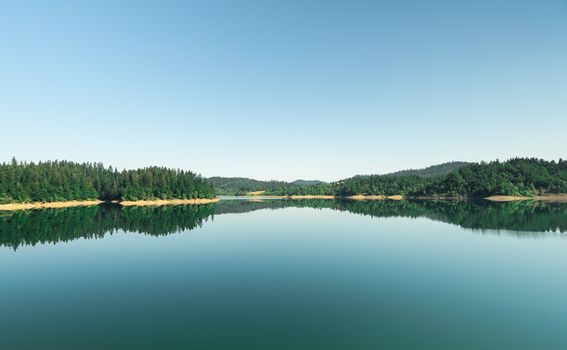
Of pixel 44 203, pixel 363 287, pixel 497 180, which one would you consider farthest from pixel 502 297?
pixel 497 180

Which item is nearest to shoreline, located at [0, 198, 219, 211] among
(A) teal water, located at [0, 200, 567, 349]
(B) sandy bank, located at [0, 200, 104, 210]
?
(B) sandy bank, located at [0, 200, 104, 210]

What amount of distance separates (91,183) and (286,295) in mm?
159086

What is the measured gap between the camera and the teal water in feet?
48.4

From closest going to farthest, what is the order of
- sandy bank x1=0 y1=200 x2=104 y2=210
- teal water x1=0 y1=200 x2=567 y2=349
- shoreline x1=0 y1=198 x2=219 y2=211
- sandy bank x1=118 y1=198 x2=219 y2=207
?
1. teal water x1=0 y1=200 x2=567 y2=349
2. sandy bank x1=0 y1=200 x2=104 y2=210
3. shoreline x1=0 y1=198 x2=219 y2=211
4. sandy bank x1=118 y1=198 x2=219 y2=207

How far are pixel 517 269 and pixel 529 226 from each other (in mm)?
36239

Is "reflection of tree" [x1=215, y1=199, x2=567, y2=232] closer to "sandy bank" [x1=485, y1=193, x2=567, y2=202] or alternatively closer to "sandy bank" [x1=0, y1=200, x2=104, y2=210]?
"sandy bank" [x1=485, y1=193, x2=567, y2=202]

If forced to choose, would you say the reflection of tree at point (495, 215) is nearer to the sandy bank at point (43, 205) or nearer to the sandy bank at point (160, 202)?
the sandy bank at point (160, 202)

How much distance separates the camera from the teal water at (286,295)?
14.7 m

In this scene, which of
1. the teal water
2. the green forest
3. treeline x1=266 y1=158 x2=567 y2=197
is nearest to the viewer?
the teal water

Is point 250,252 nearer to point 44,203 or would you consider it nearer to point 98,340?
point 98,340

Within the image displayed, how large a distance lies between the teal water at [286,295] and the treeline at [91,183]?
9372 cm

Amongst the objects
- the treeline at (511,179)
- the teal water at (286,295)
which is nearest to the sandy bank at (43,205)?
the teal water at (286,295)

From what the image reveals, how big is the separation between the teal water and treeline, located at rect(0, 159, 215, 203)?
93725 mm

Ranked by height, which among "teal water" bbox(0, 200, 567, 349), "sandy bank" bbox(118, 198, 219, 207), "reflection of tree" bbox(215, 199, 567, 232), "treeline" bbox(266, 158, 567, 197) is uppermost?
"treeline" bbox(266, 158, 567, 197)
